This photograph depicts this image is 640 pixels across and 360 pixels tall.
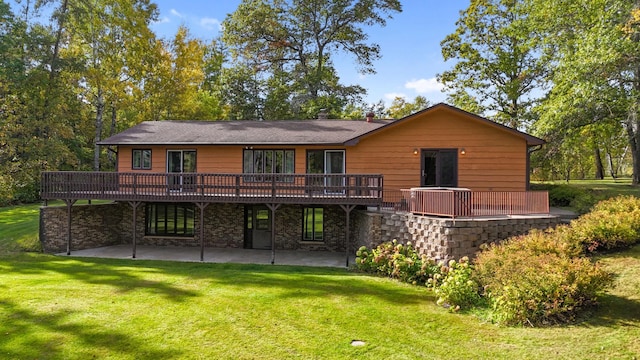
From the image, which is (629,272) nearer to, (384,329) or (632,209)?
(632,209)

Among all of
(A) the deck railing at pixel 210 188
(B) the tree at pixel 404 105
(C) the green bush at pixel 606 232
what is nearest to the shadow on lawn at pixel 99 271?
(A) the deck railing at pixel 210 188

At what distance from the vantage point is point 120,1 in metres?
25.1

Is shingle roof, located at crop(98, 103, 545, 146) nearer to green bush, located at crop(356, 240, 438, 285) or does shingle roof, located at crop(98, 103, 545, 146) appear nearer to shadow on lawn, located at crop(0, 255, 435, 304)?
green bush, located at crop(356, 240, 438, 285)

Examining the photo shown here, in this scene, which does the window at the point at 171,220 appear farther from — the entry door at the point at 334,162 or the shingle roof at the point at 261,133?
the entry door at the point at 334,162

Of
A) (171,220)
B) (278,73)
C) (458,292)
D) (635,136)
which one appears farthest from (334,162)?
(278,73)

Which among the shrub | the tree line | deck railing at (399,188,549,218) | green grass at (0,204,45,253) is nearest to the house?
green grass at (0,204,45,253)

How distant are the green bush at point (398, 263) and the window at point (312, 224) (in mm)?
3428

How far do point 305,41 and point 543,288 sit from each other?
27.3 m

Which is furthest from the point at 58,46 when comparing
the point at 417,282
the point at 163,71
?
the point at 417,282

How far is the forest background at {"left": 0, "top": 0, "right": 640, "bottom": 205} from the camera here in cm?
1664

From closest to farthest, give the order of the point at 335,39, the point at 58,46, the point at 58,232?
the point at 58,232
the point at 58,46
the point at 335,39

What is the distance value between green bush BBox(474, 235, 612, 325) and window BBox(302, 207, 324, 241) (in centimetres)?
828

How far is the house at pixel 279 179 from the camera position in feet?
46.2

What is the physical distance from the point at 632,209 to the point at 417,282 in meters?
6.88
